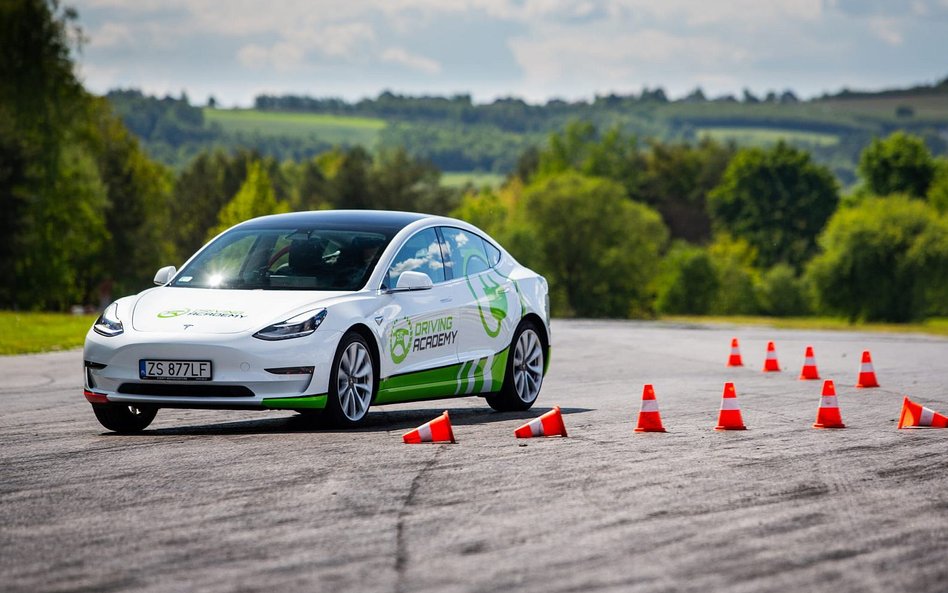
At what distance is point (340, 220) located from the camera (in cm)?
1311

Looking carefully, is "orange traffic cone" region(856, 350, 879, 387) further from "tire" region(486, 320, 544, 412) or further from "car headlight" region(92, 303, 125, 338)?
"car headlight" region(92, 303, 125, 338)

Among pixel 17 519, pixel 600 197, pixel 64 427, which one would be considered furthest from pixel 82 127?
pixel 17 519

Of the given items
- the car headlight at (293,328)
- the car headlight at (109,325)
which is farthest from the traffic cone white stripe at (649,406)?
the car headlight at (109,325)

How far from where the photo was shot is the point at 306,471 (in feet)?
30.3

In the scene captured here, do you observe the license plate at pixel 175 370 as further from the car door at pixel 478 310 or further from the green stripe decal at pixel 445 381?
the car door at pixel 478 310

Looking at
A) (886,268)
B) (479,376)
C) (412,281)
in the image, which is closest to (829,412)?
(479,376)

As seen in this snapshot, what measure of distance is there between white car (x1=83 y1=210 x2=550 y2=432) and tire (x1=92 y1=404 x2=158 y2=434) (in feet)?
0.04

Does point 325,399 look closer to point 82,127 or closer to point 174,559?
point 174,559

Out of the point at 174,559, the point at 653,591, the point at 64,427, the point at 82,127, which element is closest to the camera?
the point at 653,591

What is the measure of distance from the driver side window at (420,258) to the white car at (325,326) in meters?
0.02

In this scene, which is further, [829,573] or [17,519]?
[17,519]

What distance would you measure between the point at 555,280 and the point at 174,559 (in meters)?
89.6

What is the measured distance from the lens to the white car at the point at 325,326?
1127 cm

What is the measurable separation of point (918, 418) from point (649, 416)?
219 cm
